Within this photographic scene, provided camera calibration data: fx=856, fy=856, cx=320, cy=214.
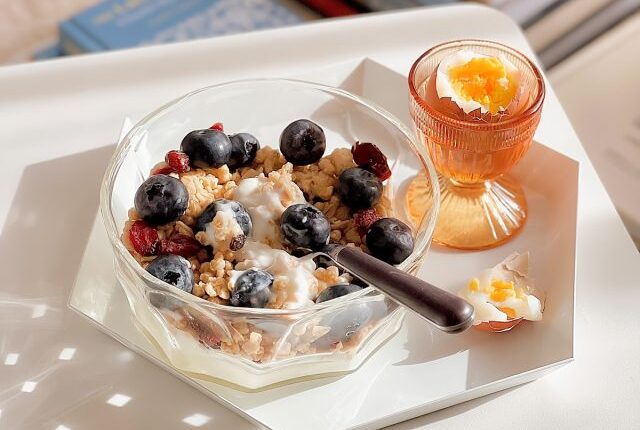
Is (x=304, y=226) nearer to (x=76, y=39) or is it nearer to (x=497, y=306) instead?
(x=497, y=306)

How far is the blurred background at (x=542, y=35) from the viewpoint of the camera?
1.59 metres

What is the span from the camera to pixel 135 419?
76cm

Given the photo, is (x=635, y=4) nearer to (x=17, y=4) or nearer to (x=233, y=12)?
(x=233, y=12)

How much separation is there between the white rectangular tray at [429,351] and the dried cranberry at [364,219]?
0.37 ft

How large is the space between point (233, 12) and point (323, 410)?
1.32 meters

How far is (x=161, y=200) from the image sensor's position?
2.63 ft

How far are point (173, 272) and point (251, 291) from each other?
72mm

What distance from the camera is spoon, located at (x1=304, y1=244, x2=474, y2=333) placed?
0.65 m

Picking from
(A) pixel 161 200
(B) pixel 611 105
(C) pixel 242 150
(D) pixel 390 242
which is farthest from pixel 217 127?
(B) pixel 611 105

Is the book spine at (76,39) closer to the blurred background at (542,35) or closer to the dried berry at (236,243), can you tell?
the blurred background at (542,35)

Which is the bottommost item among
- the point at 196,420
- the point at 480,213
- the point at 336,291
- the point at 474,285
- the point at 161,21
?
the point at 196,420

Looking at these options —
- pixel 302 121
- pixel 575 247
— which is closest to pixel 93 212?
pixel 302 121

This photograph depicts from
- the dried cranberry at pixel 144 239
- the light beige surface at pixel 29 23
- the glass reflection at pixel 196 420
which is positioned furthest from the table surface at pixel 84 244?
the light beige surface at pixel 29 23

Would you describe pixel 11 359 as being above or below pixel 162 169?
below
